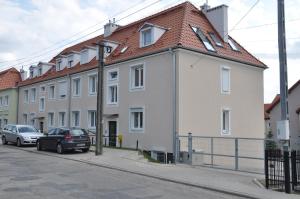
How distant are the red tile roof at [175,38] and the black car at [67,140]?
6.16 metres

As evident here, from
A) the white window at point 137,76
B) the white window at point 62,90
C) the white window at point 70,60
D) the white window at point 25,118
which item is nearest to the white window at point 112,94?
the white window at point 137,76

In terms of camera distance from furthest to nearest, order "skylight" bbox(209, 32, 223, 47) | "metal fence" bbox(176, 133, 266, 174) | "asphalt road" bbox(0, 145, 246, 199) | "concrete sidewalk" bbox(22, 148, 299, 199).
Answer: "skylight" bbox(209, 32, 223, 47) < "metal fence" bbox(176, 133, 266, 174) < "concrete sidewalk" bbox(22, 148, 299, 199) < "asphalt road" bbox(0, 145, 246, 199)

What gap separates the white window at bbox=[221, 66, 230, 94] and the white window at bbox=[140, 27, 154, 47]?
5061mm

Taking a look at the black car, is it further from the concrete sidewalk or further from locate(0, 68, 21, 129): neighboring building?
locate(0, 68, 21, 129): neighboring building

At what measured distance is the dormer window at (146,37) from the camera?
80.2ft

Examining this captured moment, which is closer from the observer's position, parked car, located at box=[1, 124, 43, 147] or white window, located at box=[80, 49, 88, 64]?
parked car, located at box=[1, 124, 43, 147]

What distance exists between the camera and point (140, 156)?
20.0 metres

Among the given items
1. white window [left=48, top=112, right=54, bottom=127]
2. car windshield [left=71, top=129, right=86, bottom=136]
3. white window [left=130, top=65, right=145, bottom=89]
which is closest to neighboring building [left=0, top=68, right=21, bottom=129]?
white window [left=48, top=112, right=54, bottom=127]

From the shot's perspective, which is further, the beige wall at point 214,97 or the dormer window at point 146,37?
the dormer window at point 146,37

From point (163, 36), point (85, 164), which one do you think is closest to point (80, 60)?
point (163, 36)

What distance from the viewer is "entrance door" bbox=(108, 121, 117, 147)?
2603 cm

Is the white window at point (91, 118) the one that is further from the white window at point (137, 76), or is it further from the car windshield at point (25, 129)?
the white window at point (137, 76)

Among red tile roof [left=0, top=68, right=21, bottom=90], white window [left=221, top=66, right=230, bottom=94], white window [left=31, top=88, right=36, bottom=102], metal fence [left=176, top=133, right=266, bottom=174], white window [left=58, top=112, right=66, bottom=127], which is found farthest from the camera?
red tile roof [left=0, top=68, right=21, bottom=90]

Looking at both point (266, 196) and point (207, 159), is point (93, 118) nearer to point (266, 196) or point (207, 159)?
point (207, 159)
